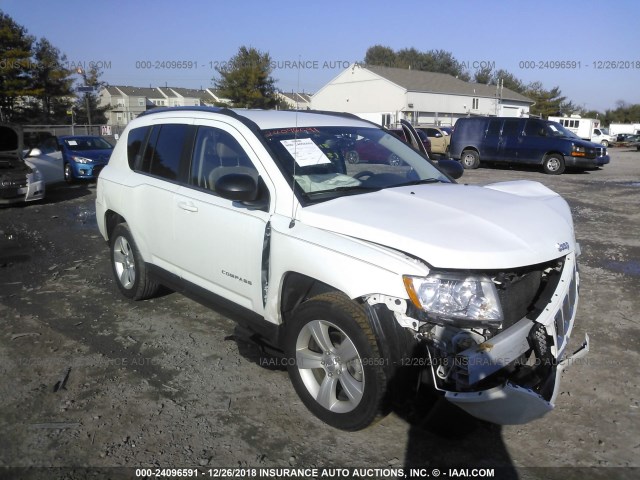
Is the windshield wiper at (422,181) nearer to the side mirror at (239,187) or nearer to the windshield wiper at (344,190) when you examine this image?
the windshield wiper at (344,190)

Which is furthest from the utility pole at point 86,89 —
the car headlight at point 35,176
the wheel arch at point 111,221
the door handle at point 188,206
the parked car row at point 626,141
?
the parked car row at point 626,141

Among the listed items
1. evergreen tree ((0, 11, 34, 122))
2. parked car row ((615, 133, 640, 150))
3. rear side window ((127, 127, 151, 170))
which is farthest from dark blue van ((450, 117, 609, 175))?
evergreen tree ((0, 11, 34, 122))

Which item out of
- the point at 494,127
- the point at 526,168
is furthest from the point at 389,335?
the point at 526,168

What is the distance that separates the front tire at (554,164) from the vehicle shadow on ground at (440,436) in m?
17.1

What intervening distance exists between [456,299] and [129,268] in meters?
3.65

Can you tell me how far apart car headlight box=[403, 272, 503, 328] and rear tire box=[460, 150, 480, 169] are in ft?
61.7

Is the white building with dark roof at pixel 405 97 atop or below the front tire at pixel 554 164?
atop

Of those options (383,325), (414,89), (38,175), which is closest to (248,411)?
(383,325)

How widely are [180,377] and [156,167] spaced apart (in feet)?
6.18

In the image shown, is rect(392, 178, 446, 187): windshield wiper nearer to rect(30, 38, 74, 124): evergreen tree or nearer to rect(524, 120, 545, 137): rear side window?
rect(524, 120, 545, 137): rear side window

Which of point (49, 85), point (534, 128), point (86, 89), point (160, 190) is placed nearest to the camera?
point (160, 190)

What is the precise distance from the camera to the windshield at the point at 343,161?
3.54 meters

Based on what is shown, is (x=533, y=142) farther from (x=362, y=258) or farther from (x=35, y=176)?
(x=362, y=258)

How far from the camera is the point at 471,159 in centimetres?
2064
